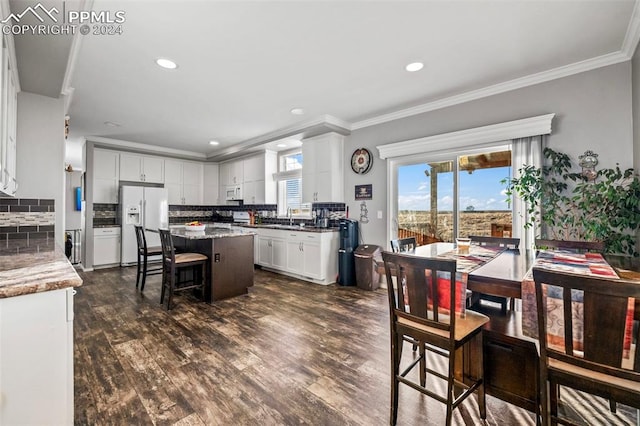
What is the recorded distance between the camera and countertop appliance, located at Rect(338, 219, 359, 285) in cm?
445

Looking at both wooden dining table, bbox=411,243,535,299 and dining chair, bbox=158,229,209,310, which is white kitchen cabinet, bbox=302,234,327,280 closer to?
dining chair, bbox=158,229,209,310

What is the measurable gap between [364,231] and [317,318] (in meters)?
1.85

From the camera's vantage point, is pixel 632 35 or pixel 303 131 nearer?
pixel 632 35

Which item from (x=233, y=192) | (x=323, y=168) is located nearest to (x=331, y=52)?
(x=323, y=168)

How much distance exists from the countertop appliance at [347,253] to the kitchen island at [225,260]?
1374 millimetres

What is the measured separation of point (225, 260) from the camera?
3.81m

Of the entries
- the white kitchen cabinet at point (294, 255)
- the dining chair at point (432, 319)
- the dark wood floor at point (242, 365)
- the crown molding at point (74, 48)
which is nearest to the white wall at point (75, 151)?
the crown molding at point (74, 48)

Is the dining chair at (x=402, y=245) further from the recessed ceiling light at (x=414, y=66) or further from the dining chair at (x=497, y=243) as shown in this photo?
the recessed ceiling light at (x=414, y=66)

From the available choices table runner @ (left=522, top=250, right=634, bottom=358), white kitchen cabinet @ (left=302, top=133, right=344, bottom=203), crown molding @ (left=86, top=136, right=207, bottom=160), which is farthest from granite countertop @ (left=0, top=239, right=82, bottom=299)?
crown molding @ (left=86, top=136, right=207, bottom=160)

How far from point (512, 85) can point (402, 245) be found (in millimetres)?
2264

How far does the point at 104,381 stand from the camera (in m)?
1.98

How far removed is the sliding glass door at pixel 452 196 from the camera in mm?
3477

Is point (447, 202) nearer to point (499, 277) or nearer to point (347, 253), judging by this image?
point (347, 253)

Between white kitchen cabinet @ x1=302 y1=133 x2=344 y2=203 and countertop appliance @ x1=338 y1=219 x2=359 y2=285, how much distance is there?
55 centimetres
